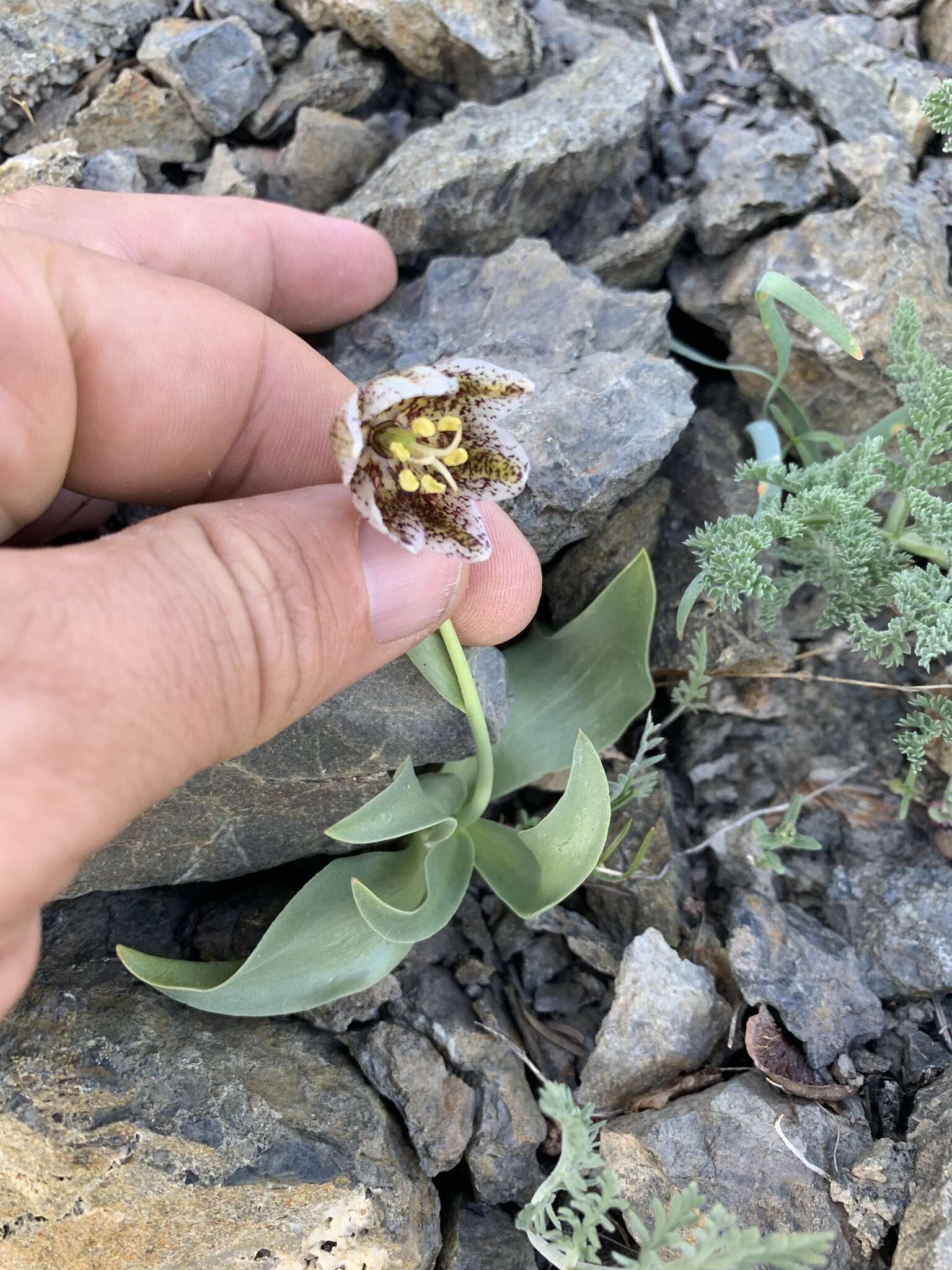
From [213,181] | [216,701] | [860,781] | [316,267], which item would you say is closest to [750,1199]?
[860,781]

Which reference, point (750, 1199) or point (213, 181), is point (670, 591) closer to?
point (750, 1199)

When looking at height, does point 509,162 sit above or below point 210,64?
below

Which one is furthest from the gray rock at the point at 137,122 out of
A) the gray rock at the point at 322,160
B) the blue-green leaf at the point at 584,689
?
the blue-green leaf at the point at 584,689

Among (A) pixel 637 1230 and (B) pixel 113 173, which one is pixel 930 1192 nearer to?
(A) pixel 637 1230

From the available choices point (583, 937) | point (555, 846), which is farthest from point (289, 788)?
point (583, 937)

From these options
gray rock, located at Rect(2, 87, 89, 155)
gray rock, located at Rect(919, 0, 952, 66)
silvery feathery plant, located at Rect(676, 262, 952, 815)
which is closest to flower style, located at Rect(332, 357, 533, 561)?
silvery feathery plant, located at Rect(676, 262, 952, 815)

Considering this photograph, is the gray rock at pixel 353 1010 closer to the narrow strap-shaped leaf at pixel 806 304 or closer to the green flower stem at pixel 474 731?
the green flower stem at pixel 474 731
